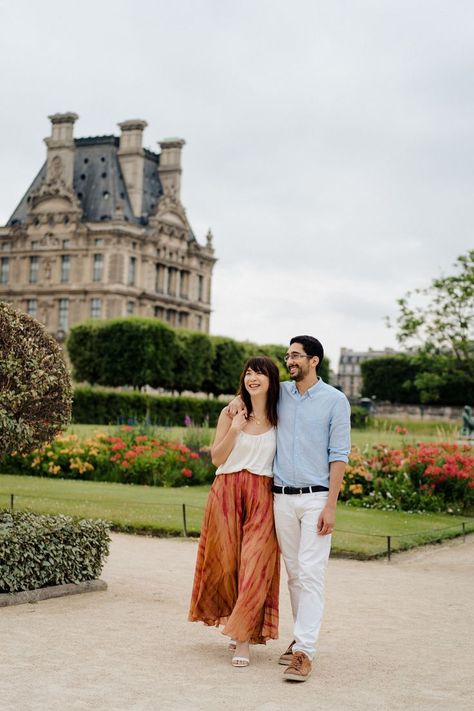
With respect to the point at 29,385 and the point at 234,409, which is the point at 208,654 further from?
the point at 29,385

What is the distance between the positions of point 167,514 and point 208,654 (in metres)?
7.26

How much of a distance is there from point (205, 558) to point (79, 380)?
2082 inches

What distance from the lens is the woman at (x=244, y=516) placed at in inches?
232

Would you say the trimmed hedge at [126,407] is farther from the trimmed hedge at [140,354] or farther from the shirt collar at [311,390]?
the shirt collar at [311,390]

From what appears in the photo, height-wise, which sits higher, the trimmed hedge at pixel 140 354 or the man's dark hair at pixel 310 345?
the trimmed hedge at pixel 140 354

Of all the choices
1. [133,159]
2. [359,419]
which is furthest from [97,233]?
[359,419]

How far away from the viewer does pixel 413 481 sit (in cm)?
1628

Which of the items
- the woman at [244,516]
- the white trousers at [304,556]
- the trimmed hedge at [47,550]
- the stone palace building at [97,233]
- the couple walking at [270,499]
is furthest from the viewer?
the stone palace building at [97,233]

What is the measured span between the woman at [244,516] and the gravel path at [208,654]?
0.31 m

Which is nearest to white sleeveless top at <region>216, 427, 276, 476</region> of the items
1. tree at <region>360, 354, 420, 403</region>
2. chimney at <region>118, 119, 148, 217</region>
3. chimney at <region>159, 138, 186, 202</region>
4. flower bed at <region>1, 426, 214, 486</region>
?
flower bed at <region>1, 426, 214, 486</region>

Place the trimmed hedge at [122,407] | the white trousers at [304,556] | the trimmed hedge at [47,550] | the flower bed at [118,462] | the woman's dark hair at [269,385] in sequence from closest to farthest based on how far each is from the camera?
1. the white trousers at [304,556]
2. the woman's dark hair at [269,385]
3. the trimmed hedge at [47,550]
4. the flower bed at [118,462]
5. the trimmed hedge at [122,407]

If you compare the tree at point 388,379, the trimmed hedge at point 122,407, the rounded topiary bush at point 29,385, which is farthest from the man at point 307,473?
the tree at point 388,379

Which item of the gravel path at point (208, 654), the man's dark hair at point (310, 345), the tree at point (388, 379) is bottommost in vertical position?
the gravel path at point (208, 654)

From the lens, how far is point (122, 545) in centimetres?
1100
